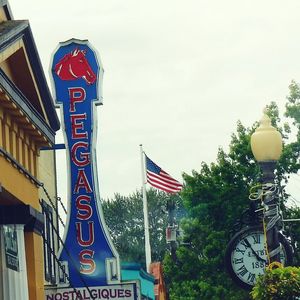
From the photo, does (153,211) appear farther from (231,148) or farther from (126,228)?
(231,148)

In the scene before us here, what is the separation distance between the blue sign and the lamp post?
11.4m

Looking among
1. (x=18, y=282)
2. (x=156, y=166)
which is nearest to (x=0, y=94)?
(x=18, y=282)

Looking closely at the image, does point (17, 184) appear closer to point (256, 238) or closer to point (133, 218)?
point (256, 238)

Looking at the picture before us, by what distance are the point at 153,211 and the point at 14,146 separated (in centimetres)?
8354

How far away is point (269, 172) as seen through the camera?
15.9m

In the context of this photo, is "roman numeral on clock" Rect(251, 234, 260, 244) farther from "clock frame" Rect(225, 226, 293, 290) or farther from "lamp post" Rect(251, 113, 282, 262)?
"lamp post" Rect(251, 113, 282, 262)

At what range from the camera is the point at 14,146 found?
20.0m

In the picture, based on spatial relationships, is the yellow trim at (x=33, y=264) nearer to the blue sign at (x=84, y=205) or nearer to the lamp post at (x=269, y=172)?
the blue sign at (x=84, y=205)

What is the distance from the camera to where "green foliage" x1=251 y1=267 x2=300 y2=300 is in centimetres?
1477

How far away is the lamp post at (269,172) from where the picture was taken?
1567 cm

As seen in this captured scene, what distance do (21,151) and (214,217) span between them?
27005 mm

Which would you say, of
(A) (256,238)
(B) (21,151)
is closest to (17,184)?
(B) (21,151)

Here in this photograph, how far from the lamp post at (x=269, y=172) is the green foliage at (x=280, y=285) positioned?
2.78 feet

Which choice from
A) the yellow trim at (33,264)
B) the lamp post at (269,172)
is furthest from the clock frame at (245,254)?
the yellow trim at (33,264)
